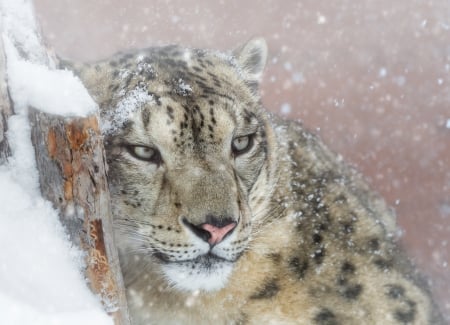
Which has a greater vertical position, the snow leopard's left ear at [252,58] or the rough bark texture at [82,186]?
the snow leopard's left ear at [252,58]

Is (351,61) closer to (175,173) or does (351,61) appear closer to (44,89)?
(175,173)

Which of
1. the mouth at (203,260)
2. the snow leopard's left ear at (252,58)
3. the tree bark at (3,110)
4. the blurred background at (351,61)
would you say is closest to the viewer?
the tree bark at (3,110)

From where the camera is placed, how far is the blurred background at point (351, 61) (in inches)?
332

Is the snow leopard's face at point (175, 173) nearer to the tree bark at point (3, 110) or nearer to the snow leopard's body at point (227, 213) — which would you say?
the snow leopard's body at point (227, 213)

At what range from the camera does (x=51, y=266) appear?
2266 mm

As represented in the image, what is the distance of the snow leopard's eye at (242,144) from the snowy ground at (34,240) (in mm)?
1003

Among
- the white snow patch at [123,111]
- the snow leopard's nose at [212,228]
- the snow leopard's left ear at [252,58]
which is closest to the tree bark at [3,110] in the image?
the white snow patch at [123,111]

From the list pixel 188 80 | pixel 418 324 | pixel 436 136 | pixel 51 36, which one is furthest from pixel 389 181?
pixel 188 80

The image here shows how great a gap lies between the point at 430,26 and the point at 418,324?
21.4 feet

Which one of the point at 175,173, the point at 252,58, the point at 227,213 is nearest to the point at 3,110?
the point at 175,173

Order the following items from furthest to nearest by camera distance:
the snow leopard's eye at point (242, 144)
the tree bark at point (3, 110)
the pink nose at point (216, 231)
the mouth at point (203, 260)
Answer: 1. the snow leopard's eye at point (242, 144)
2. the mouth at point (203, 260)
3. the pink nose at point (216, 231)
4. the tree bark at point (3, 110)

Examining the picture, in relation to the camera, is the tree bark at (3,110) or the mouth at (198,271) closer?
the tree bark at (3,110)

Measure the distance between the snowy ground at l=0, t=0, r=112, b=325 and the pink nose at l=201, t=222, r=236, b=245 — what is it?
0.64 m

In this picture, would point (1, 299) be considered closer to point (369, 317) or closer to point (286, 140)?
point (369, 317)
